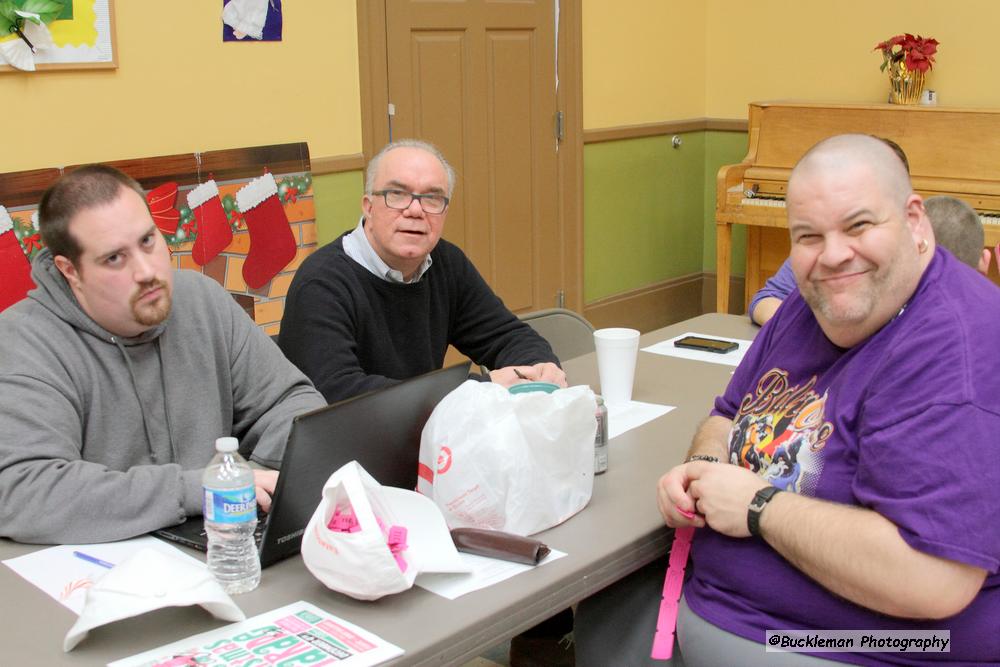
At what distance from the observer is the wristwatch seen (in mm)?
1521

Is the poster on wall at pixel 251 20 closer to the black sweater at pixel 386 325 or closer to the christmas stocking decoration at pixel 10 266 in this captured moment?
the christmas stocking decoration at pixel 10 266

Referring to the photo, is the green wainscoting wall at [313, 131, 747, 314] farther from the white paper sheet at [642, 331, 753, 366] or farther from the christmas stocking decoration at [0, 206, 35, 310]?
the christmas stocking decoration at [0, 206, 35, 310]

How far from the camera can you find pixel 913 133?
4.75m

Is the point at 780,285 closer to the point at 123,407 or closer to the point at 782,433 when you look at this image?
the point at 782,433

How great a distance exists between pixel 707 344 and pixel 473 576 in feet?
4.28

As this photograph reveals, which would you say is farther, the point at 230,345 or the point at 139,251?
the point at 230,345

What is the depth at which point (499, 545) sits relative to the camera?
151cm

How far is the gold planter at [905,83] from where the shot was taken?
4934mm

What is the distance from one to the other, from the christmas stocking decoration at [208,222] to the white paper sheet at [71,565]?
2169mm

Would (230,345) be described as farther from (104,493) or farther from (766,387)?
(766,387)

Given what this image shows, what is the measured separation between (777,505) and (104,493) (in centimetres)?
93

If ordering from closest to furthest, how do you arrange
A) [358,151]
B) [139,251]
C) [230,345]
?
1. [139,251]
2. [230,345]
3. [358,151]

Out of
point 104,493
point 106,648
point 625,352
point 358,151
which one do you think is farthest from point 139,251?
point 358,151

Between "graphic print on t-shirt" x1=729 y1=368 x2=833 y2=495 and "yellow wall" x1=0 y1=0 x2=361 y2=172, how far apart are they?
2358mm
